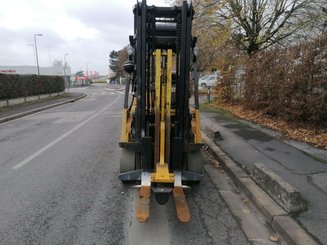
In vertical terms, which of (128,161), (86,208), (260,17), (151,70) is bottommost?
(86,208)

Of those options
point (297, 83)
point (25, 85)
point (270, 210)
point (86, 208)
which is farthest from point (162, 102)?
point (25, 85)

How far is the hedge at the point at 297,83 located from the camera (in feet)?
30.8

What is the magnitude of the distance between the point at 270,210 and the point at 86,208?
254 cm

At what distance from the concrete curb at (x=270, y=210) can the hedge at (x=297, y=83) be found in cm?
357

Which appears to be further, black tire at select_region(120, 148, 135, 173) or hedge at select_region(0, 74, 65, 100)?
hedge at select_region(0, 74, 65, 100)

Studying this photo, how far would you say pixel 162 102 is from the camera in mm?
5465

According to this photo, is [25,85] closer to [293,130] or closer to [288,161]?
[293,130]

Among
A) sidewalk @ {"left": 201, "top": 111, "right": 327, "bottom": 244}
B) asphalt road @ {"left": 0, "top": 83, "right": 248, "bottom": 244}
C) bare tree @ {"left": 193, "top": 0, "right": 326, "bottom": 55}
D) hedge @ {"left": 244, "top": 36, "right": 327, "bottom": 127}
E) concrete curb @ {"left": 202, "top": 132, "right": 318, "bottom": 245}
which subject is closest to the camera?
concrete curb @ {"left": 202, "top": 132, "right": 318, "bottom": 245}

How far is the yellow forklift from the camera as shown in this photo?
5.23m

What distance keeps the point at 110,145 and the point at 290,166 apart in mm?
4959

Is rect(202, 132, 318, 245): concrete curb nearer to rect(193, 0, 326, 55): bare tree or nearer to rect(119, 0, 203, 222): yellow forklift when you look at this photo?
rect(119, 0, 203, 222): yellow forklift

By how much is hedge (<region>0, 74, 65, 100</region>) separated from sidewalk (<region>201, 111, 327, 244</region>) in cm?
1717

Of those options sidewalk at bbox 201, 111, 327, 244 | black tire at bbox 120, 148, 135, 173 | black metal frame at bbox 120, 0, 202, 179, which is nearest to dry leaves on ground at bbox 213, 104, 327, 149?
sidewalk at bbox 201, 111, 327, 244

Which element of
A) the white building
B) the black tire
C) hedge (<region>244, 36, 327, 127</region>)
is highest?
A: hedge (<region>244, 36, 327, 127</region>)
